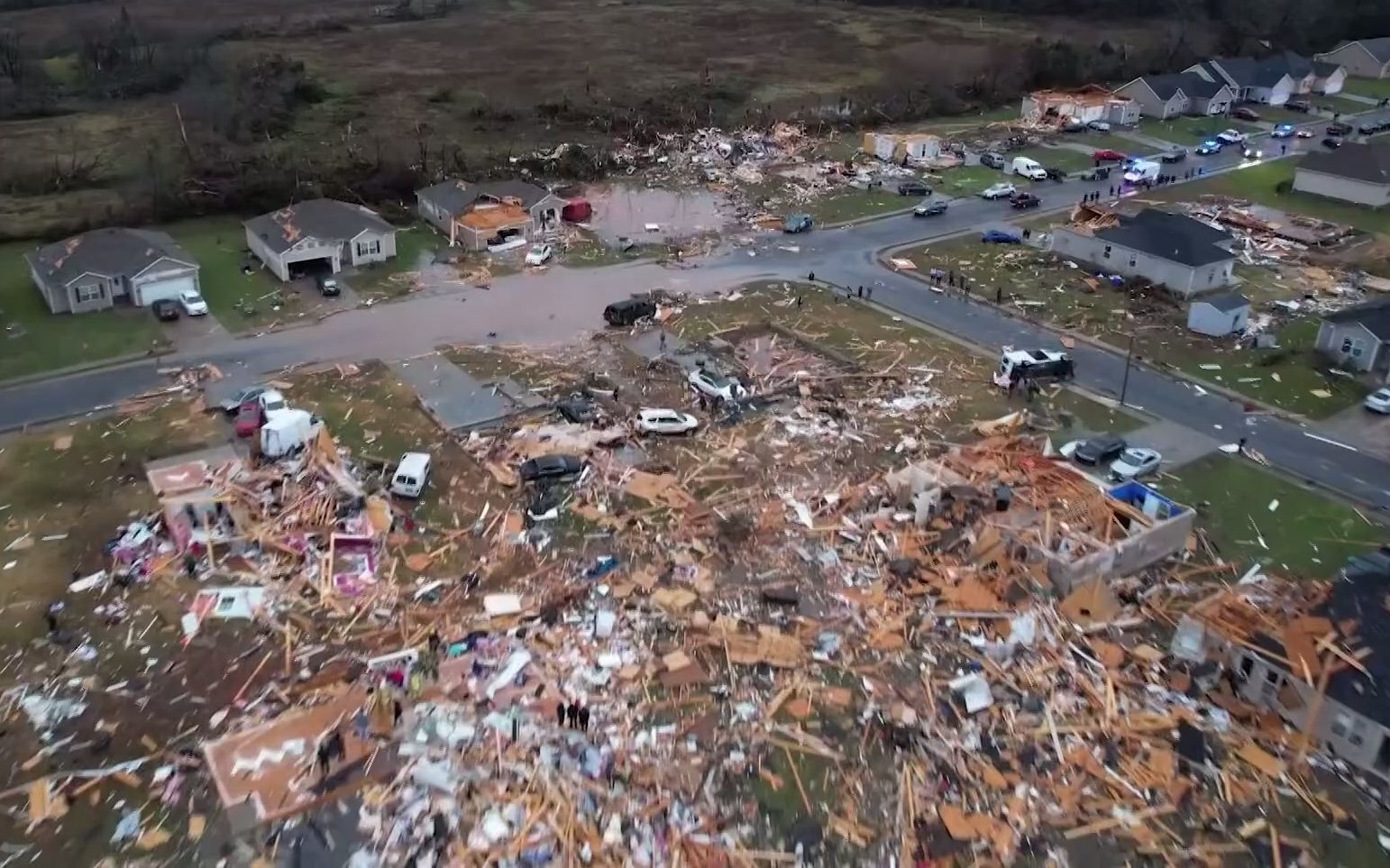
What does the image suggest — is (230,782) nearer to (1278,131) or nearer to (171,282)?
(171,282)

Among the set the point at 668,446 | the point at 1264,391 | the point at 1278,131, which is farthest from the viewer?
the point at 1278,131

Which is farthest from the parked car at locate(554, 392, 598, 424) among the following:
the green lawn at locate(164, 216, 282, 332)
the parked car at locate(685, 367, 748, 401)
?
the green lawn at locate(164, 216, 282, 332)

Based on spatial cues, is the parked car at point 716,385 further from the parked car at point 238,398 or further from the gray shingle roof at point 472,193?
the gray shingle roof at point 472,193

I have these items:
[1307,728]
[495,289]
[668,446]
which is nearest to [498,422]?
[668,446]

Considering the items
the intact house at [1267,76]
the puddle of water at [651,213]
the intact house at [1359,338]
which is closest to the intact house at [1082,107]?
the intact house at [1267,76]

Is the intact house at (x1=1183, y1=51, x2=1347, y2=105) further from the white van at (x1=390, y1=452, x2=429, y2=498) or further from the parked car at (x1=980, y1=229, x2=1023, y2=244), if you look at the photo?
the white van at (x1=390, y1=452, x2=429, y2=498)

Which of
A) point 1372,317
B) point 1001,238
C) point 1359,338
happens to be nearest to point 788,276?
point 1001,238

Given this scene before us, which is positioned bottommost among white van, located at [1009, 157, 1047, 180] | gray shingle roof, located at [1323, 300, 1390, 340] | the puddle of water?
the puddle of water
